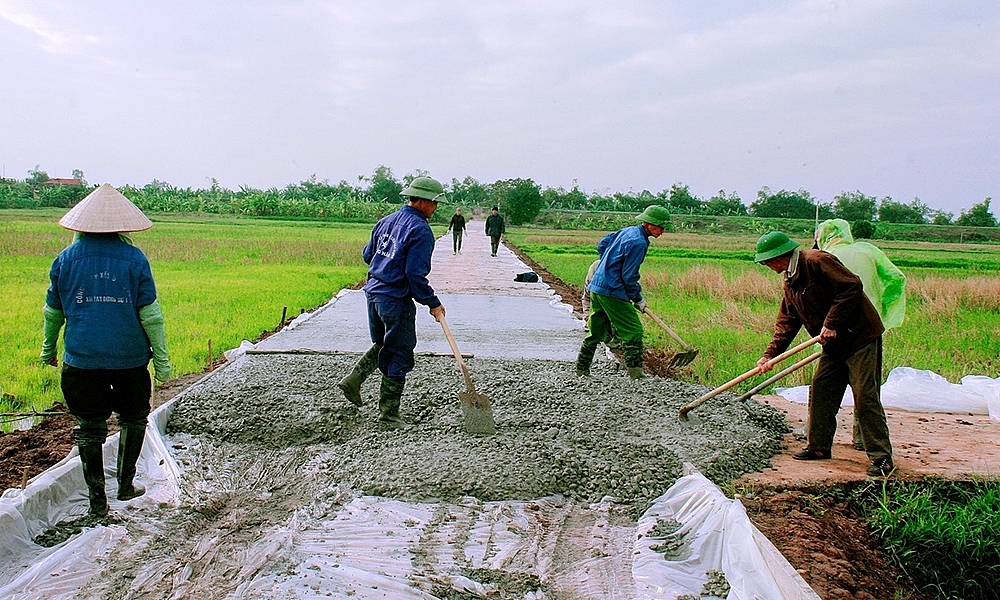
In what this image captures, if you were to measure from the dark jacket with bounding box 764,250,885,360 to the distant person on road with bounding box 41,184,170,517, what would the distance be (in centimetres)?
308

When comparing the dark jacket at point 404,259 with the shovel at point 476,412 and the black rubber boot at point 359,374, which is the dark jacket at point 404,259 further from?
the black rubber boot at point 359,374

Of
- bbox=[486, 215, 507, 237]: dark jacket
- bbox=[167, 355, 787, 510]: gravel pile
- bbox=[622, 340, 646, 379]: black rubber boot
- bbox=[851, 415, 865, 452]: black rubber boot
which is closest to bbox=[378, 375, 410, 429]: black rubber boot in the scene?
bbox=[167, 355, 787, 510]: gravel pile

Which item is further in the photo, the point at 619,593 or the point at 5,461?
the point at 5,461

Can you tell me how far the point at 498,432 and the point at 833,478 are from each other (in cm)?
173

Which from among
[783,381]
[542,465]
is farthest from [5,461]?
[783,381]

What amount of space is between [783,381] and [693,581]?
13.9 ft

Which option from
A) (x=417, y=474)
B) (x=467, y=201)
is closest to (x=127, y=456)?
(x=417, y=474)

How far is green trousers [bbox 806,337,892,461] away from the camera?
3.86 meters

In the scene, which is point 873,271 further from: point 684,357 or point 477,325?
point 477,325

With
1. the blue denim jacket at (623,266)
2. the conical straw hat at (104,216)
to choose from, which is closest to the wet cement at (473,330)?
the blue denim jacket at (623,266)

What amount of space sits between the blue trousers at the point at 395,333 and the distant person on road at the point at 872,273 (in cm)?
253

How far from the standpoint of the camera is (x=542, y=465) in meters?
3.65

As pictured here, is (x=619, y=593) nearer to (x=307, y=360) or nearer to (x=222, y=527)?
(x=222, y=527)

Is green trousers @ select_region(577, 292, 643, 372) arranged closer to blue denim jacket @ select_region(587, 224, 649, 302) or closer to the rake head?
blue denim jacket @ select_region(587, 224, 649, 302)
